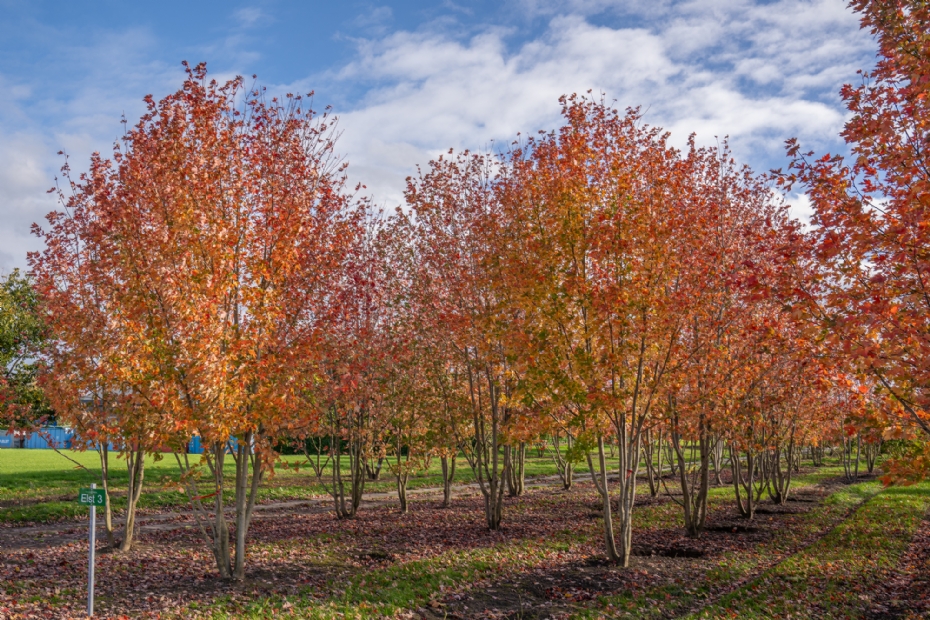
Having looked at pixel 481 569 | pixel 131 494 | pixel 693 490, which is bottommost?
pixel 481 569

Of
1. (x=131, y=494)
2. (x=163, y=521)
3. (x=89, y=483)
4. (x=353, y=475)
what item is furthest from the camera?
(x=89, y=483)

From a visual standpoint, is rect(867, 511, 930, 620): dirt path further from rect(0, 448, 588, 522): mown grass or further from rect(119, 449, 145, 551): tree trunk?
rect(119, 449, 145, 551): tree trunk

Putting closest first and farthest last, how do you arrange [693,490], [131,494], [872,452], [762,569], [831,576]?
1. [831,576]
2. [762,569]
3. [131,494]
4. [693,490]
5. [872,452]

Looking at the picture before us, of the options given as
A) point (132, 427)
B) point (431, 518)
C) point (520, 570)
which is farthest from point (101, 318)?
point (431, 518)

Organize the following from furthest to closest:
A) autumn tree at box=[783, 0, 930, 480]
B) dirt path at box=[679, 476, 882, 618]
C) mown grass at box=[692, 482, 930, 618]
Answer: dirt path at box=[679, 476, 882, 618]
mown grass at box=[692, 482, 930, 618]
autumn tree at box=[783, 0, 930, 480]

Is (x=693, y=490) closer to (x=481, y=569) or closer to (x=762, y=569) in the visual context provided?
(x=762, y=569)

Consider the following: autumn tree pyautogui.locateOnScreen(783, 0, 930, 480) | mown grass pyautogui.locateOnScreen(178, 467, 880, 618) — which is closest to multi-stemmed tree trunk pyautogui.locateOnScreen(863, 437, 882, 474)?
mown grass pyautogui.locateOnScreen(178, 467, 880, 618)

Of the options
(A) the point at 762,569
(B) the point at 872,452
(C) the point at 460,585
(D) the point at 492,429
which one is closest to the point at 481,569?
(C) the point at 460,585

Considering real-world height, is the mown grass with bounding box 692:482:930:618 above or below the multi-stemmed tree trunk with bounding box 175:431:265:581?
below

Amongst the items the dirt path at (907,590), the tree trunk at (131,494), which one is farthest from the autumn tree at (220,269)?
the dirt path at (907,590)

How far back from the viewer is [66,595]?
28.6 feet

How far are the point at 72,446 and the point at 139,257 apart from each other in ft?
10.9

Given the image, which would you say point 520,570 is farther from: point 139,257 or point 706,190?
point 706,190

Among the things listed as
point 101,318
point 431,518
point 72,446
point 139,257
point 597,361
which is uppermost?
point 139,257
